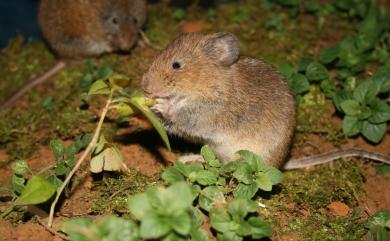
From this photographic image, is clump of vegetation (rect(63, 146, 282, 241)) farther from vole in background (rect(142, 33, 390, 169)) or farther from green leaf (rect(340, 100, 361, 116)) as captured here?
green leaf (rect(340, 100, 361, 116))

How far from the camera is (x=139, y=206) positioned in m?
2.80

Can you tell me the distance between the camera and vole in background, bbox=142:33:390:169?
13.1 ft

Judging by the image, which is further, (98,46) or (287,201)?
(98,46)

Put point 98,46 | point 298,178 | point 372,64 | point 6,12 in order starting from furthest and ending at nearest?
point 6,12 → point 98,46 → point 372,64 → point 298,178

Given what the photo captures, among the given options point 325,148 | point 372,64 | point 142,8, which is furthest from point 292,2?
point 325,148

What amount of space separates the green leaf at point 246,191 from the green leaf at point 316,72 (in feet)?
6.60

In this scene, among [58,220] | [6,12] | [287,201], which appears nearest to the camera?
[58,220]

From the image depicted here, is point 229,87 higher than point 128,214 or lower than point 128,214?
higher

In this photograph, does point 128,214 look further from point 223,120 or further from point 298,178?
point 298,178

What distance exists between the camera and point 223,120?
13.7ft

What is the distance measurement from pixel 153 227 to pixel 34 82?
382 cm

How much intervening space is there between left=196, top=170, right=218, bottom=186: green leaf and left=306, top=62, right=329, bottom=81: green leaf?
7.18ft

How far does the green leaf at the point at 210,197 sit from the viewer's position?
3.42 meters

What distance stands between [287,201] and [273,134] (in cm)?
59
